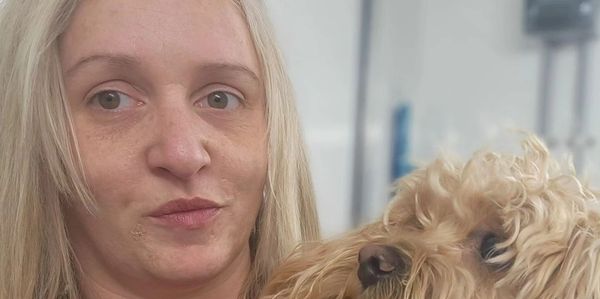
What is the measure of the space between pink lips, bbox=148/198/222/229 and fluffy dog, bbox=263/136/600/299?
0.52 ft

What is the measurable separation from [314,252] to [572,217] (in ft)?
1.15

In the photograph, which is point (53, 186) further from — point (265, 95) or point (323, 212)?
point (323, 212)

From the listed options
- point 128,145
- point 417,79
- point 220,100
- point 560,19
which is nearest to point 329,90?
point 417,79

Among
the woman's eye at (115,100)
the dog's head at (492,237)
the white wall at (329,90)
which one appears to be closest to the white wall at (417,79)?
the white wall at (329,90)

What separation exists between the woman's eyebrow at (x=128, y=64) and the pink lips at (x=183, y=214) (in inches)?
6.9

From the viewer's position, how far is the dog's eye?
1116mm

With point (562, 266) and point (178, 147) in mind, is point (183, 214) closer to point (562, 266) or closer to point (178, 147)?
point (178, 147)

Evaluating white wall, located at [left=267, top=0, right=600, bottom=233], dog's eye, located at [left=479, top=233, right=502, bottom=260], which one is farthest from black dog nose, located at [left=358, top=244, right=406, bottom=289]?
white wall, located at [left=267, top=0, right=600, bottom=233]

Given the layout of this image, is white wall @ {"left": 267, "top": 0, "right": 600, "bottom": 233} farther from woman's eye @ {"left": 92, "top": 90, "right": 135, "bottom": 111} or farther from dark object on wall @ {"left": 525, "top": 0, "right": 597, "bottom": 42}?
woman's eye @ {"left": 92, "top": 90, "right": 135, "bottom": 111}

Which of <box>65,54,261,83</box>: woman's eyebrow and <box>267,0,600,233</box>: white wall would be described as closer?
<box>65,54,261,83</box>: woman's eyebrow

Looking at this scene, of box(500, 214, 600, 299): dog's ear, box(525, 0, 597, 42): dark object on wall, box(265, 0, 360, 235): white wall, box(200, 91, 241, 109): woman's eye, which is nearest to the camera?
box(500, 214, 600, 299): dog's ear

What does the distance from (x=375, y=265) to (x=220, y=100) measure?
1.01 feet

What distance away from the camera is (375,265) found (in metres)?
1.05

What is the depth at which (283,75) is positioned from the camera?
1.26 metres
